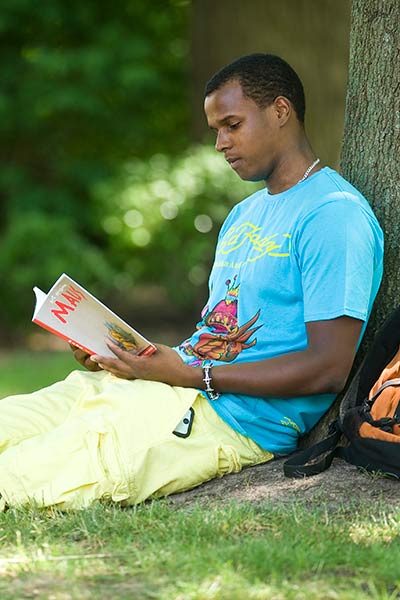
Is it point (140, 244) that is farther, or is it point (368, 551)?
point (140, 244)

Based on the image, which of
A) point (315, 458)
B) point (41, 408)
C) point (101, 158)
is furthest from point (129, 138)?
point (315, 458)

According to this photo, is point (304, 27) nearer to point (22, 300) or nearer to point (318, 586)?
point (22, 300)

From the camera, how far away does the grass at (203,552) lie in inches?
108

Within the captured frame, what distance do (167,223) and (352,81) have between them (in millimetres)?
6068

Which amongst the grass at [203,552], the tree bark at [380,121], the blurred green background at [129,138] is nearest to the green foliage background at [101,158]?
the blurred green background at [129,138]

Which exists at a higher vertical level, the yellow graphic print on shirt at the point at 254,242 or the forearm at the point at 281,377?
the yellow graphic print on shirt at the point at 254,242

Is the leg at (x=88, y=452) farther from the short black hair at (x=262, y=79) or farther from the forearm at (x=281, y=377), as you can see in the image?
the short black hair at (x=262, y=79)

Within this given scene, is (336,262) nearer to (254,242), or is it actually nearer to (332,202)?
(332,202)

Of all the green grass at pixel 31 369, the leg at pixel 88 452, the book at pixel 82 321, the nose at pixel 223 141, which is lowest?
the green grass at pixel 31 369

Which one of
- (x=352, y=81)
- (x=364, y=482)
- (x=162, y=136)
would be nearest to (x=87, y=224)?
(x=162, y=136)

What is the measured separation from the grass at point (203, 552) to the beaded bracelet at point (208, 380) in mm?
439

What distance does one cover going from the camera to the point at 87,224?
12.0m

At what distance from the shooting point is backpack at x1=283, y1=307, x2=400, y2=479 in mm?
3562

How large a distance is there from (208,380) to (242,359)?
0.54ft
